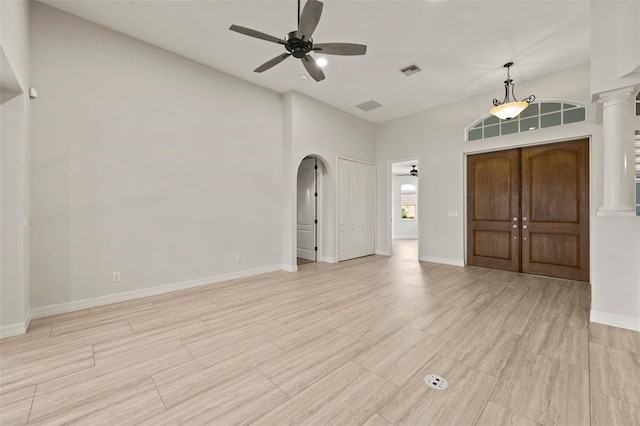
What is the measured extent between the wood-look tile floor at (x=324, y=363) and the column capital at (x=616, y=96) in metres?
2.38

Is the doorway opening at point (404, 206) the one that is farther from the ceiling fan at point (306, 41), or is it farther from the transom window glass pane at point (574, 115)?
the ceiling fan at point (306, 41)

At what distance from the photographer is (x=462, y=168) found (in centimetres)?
571

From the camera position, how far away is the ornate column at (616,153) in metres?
2.81

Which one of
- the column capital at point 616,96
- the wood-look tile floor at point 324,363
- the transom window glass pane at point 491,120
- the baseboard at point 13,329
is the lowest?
the wood-look tile floor at point 324,363

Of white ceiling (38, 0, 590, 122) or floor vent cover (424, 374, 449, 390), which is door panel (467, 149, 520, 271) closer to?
white ceiling (38, 0, 590, 122)

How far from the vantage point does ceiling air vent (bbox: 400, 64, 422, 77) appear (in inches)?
174

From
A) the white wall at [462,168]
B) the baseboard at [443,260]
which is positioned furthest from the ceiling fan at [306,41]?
the baseboard at [443,260]

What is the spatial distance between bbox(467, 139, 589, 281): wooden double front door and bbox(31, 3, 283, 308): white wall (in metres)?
4.55

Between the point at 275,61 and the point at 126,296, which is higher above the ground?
the point at 275,61

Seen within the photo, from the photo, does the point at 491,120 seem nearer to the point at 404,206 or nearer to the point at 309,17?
the point at 309,17

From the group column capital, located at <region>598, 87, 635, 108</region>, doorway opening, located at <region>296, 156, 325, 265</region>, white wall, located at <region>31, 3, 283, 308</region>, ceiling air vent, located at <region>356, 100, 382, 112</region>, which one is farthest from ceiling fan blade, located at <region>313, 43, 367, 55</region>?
doorway opening, located at <region>296, 156, 325, 265</region>

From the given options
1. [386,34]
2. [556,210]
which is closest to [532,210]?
[556,210]

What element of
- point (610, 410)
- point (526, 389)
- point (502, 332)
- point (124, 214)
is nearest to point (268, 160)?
point (124, 214)

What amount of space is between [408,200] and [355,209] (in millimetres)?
6462
